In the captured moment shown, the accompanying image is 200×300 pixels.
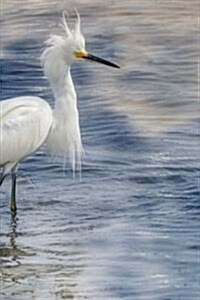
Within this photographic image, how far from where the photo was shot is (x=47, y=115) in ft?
32.2

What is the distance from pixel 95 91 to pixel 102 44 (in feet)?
6.24

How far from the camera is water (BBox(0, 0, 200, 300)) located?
26.3 ft

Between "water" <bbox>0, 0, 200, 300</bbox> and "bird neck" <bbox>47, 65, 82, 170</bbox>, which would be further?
"bird neck" <bbox>47, 65, 82, 170</bbox>

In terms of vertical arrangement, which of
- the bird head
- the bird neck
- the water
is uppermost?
the bird head

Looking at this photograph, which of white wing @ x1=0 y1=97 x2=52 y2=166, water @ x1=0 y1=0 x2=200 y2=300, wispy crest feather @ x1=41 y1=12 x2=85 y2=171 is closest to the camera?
water @ x1=0 y1=0 x2=200 y2=300

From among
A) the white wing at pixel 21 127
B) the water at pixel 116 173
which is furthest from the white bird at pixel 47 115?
the water at pixel 116 173

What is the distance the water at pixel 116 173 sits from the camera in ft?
26.3

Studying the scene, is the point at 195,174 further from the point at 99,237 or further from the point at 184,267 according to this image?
the point at 184,267

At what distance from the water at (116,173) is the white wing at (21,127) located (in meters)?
0.44

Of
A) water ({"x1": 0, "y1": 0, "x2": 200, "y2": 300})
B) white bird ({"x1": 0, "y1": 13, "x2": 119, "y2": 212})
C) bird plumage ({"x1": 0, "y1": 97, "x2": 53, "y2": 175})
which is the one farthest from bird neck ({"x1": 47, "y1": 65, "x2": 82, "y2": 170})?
water ({"x1": 0, "y1": 0, "x2": 200, "y2": 300})

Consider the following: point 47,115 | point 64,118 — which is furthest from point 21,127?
point 64,118

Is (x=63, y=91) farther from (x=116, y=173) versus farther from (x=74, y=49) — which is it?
(x=116, y=173)

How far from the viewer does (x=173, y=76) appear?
1335 cm

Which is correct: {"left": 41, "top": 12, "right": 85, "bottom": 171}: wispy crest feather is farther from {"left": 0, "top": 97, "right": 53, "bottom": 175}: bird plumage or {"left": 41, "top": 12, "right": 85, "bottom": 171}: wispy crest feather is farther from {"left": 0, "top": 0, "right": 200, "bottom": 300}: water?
{"left": 0, "top": 0, "right": 200, "bottom": 300}: water
